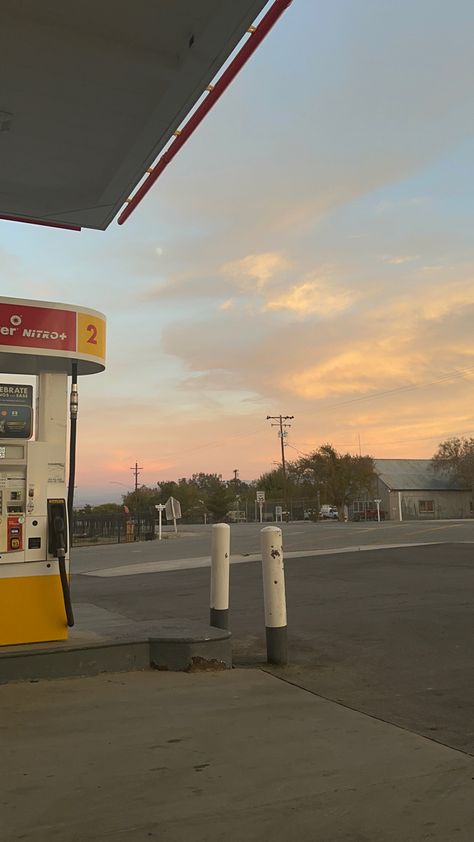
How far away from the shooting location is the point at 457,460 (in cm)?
8069

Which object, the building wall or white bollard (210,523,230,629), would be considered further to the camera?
the building wall

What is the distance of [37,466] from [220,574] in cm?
227

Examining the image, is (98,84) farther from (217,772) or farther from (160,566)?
(160,566)

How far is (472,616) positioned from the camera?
8.63 m

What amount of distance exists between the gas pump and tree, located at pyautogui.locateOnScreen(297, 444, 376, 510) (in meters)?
69.6

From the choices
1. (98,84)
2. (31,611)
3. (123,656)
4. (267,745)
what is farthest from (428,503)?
(98,84)

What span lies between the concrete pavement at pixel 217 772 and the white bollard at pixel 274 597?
1.03 meters

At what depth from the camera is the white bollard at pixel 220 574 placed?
7301 millimetres

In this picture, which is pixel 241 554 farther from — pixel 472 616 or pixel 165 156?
pixel 165 156

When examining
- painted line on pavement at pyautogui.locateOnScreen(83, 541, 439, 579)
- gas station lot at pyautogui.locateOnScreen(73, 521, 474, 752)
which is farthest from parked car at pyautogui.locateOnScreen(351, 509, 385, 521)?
gas station lot at pyautogui.locateOnScreen(73, 521, 474, 752)

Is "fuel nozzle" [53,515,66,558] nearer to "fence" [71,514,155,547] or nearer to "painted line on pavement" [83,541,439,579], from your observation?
"painted line on pavement" [83,541,439,579]

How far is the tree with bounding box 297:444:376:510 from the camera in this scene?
7494 centimetres

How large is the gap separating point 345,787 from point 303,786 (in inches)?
8.9

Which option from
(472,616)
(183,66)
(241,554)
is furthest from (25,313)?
(241,554)
